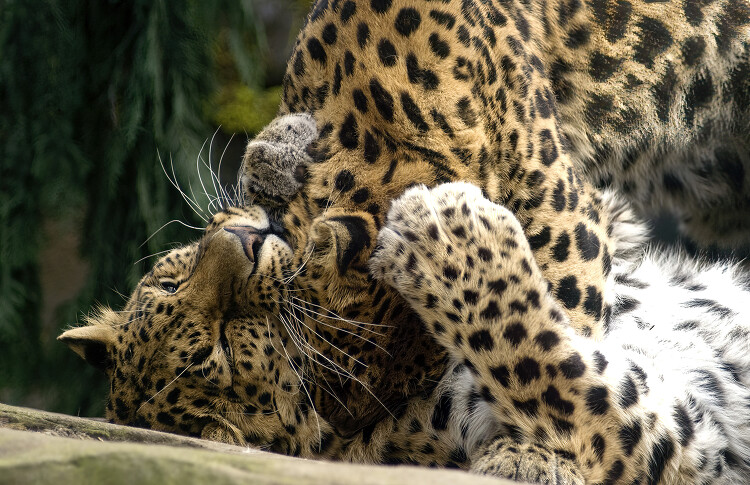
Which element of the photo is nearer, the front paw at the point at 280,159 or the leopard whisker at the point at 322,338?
the leopard whisker at the point at 322,338

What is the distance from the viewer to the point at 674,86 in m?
3.99

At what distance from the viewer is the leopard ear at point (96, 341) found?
3.17 metres

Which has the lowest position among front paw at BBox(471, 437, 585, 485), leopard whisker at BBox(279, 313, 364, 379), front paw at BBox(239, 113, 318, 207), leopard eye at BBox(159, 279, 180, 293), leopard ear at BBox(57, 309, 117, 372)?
front paw at BBox(471, 437, 585, 485)

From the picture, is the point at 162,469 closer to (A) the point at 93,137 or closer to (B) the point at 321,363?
(B) the point at 321,363

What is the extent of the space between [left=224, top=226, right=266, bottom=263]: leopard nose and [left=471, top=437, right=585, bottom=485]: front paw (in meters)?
1.09

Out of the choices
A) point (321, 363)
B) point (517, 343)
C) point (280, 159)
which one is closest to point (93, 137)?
point (280, 159)

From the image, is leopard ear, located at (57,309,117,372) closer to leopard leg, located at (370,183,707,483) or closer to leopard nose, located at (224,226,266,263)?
leopard nose, located at (224,226,266,263)

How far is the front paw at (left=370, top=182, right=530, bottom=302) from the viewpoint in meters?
2.88

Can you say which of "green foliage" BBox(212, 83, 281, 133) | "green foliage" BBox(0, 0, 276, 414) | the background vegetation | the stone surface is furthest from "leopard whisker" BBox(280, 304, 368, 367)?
"green foliage" BBox(212, 83, 281, 133)

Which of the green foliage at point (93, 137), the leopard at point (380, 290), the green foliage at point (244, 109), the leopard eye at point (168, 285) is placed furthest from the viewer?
the green foliage at point (244, 109)

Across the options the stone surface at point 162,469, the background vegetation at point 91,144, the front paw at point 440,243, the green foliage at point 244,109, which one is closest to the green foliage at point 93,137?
the background vegetation at point 91,144

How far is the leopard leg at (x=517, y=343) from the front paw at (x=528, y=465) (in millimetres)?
45

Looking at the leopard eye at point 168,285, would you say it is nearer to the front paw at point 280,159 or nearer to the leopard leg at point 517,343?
the front paw at point 280,159

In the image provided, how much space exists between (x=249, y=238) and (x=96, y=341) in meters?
0.77
